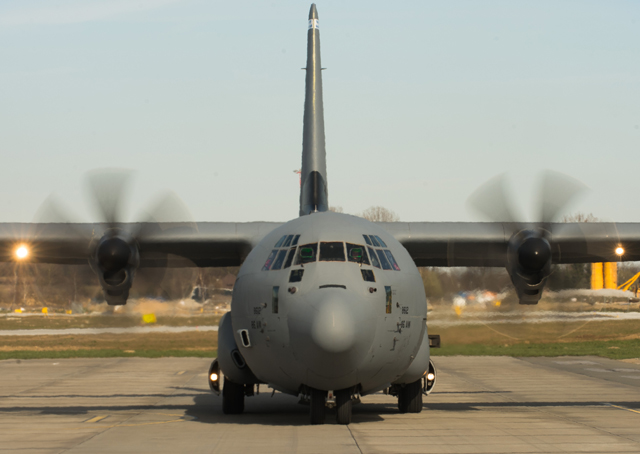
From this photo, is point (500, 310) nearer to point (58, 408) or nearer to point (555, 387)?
point (555, 387)

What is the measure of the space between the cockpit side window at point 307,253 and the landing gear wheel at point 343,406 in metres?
2.12

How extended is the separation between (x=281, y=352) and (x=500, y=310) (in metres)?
8.96

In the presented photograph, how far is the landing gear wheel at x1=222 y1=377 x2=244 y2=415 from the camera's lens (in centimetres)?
1495

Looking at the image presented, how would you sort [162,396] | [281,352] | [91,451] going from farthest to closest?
[162,396] → [281,352] → [91,451]

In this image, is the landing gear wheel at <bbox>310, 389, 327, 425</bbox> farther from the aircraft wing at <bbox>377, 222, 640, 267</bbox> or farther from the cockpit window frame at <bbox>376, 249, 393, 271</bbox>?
the aircraft wing at <bbox>377, 222, 640, 267</bbox>

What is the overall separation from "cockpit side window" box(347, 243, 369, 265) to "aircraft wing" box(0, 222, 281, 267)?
5811 mm

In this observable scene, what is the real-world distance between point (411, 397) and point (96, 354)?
2627 centimetres

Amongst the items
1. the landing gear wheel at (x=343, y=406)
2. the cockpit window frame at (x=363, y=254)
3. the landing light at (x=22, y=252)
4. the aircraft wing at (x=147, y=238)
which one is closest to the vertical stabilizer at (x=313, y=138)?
the aircraft wing at (x=147, y=238)

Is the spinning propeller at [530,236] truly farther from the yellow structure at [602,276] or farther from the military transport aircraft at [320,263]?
the yellow structure at [602,276]

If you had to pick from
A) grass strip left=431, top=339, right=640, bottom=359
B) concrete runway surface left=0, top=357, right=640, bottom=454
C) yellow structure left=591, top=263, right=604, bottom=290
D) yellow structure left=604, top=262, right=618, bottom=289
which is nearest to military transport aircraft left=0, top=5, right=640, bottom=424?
concrete runway surface left=0, top=357, right=640, bottom=454

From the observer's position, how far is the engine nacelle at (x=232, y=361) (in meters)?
14.1

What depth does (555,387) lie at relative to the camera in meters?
22.0

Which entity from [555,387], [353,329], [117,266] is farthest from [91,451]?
[555,387]

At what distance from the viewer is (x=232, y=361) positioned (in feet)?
46.2
